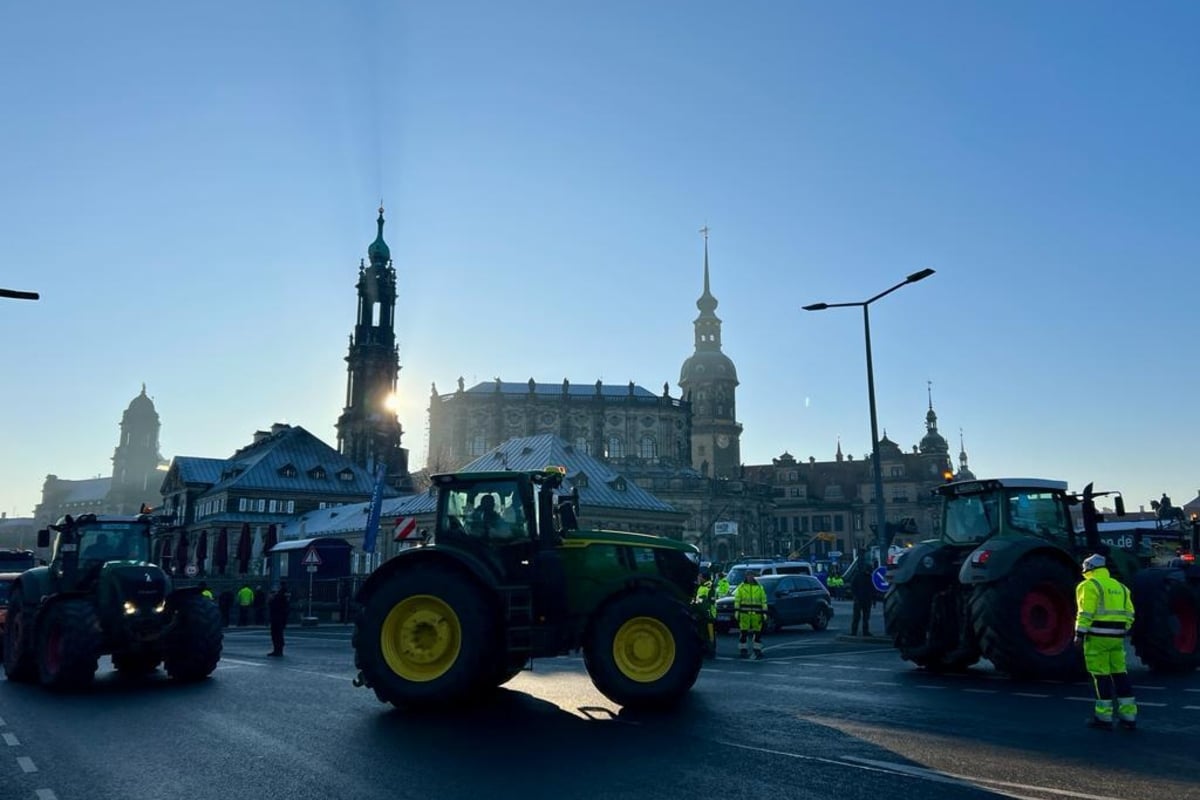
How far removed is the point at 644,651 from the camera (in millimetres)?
11195

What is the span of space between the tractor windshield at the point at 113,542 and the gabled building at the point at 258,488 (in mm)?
54217

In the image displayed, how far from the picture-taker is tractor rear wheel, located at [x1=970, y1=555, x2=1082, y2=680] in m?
13.1

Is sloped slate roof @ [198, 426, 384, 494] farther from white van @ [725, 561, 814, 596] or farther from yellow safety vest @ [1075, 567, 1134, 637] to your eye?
yellow safety vest @ [1075, 567, 1134, 637]

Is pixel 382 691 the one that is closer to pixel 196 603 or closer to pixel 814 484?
pixel 196 603

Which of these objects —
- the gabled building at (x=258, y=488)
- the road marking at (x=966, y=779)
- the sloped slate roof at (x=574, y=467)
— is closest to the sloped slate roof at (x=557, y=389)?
the gabled building at (x=258, y=488)

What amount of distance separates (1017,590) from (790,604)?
15515mm

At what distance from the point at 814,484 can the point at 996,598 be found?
110486 millimetres

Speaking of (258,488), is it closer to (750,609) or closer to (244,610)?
(244,610)

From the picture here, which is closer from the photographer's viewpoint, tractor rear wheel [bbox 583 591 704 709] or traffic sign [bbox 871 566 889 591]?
tractor rear wheel [bbox 583 591 704 709]

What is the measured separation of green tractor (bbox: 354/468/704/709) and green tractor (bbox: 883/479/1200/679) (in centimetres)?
517

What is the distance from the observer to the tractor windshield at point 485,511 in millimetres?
11722

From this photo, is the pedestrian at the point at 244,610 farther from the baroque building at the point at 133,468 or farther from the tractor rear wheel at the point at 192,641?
the baroque building at the point at 133,468

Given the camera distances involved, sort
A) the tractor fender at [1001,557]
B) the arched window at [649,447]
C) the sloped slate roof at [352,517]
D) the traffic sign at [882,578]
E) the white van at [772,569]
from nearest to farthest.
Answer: the tractor fender at [1001,557], the traffic sign at [882,578], the white van at [772,569], the sloped slate roof at [352,517], the arched window at [649,447]

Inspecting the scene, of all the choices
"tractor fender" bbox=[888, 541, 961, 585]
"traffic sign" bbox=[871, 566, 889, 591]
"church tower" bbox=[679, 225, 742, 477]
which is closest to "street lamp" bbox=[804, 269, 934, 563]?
"traffic sign" bbox=[871, 566, 889, 591]
